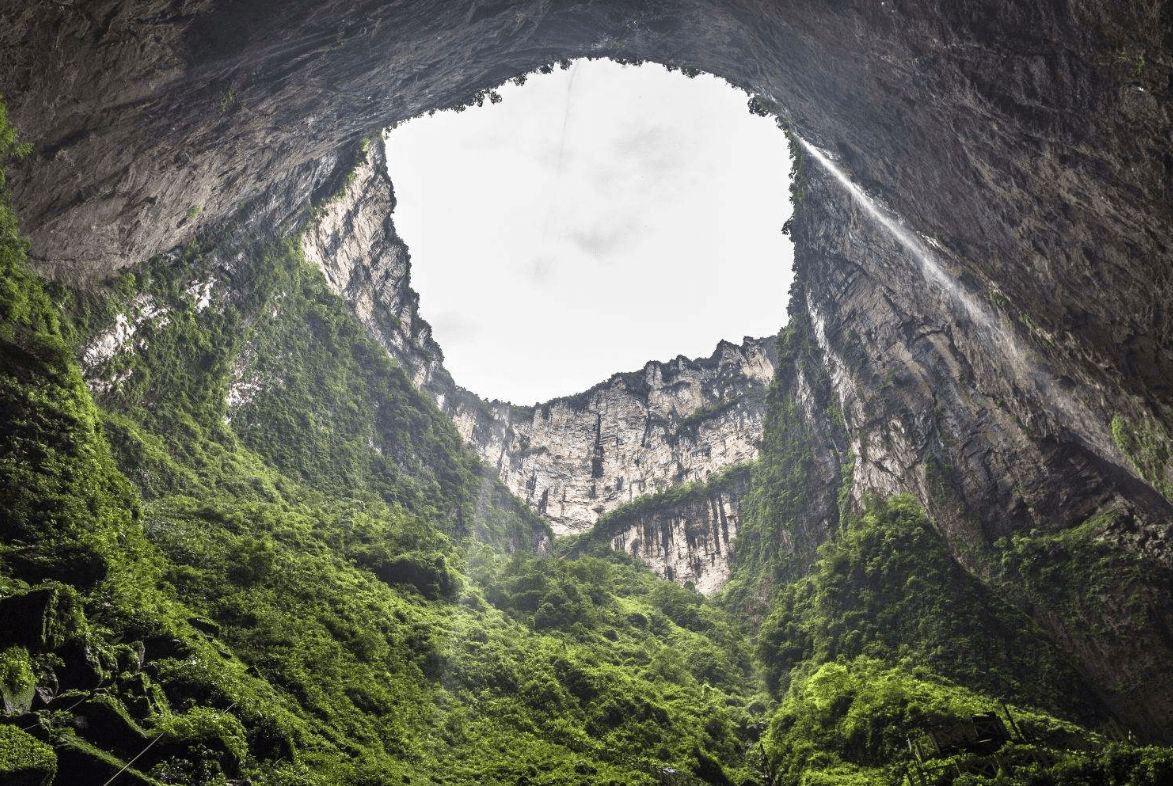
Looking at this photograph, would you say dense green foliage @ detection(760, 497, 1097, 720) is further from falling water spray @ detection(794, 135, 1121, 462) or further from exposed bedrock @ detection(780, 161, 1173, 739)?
falling water spray @ detection(794, 135, 1121, 462)

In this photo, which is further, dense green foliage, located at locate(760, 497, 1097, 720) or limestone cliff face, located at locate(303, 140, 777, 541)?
limestone cliff face, located at locate(303, 140, 777, 541)

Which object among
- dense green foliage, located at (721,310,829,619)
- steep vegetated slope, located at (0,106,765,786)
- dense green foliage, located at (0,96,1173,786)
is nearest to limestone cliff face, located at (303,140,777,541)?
steep vegetated slope, located at (0,106,765,786)

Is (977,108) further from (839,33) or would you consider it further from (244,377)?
(244,377)

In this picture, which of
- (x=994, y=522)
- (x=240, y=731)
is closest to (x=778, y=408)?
(x=994, y=522)

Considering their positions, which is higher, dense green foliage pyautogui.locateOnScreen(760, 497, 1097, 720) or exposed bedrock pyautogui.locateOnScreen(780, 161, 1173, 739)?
exposed bedrock pyautogui.locateOnScreen(780, 161, 1173, 739)

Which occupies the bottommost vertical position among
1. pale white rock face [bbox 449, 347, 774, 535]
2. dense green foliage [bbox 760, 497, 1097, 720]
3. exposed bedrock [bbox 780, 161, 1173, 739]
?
dense green foliage [bbox 760, 497, 1097, 720]

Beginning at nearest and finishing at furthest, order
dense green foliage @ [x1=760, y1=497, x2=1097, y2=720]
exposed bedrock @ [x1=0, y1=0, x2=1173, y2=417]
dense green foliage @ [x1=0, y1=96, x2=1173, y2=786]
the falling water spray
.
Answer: dense green foliage @ [x1=0, y1=96, x2=1173, y2=786], exposed bedrock @ [x1=0, y1=0, x2=1173, y2=417], dense green foliage @ [x1=760, y1=497, x2=1097, y2=720], the falling water spray

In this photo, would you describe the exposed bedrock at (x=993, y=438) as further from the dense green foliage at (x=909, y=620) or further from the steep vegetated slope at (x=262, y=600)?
the steep vegetated slope at (x=262, y=600)
